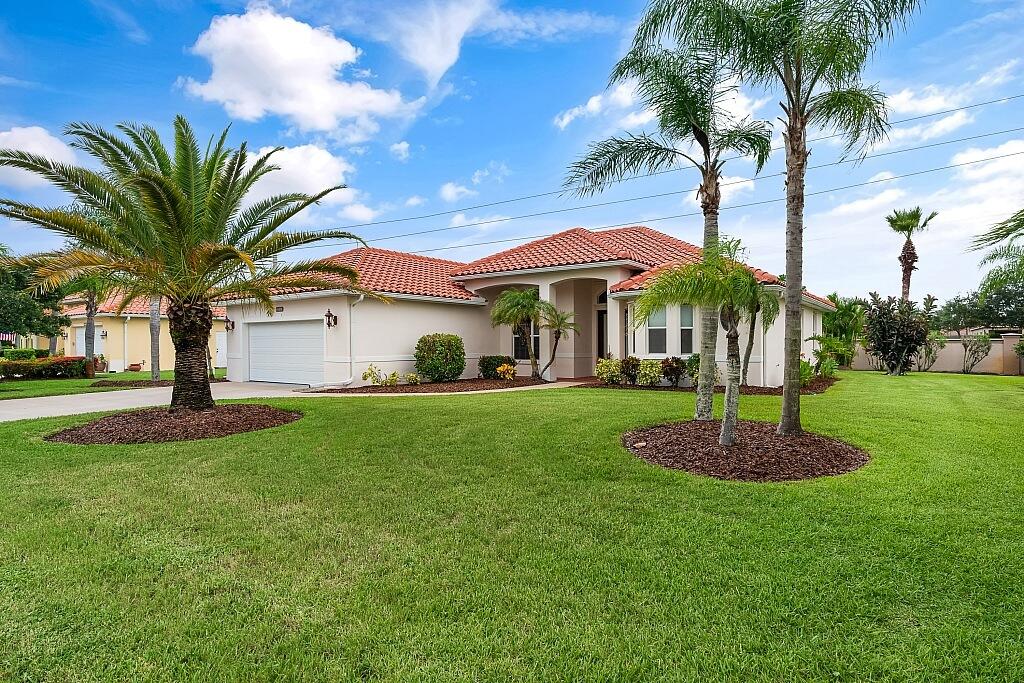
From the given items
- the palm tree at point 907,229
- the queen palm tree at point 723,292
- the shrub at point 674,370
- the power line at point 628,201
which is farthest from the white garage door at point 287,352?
the palm tree at point 907,229

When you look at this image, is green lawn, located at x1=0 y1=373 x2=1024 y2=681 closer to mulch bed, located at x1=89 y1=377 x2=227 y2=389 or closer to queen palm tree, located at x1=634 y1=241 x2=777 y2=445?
queen palm tree, located at x1=634 y1=241 x2=777 y2=445

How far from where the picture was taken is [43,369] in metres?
21.5

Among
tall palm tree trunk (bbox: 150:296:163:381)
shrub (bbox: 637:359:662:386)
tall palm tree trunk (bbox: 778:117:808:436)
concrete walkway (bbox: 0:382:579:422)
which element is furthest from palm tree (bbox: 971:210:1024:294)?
tall palm tree trunk (bbox: 150:296:163:381)

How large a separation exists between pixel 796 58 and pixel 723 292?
3589 mm

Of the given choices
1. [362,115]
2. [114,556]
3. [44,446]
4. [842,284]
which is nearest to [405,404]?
[44,446]

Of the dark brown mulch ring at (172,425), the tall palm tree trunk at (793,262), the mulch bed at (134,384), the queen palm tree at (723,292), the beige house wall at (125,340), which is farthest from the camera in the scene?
the beige house wall at (125,340)

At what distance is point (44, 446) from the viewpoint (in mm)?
8227

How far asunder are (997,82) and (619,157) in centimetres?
1360

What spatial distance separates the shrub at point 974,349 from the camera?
2457cm

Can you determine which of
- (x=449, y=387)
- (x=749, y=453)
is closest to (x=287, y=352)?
(x=449, y=387)

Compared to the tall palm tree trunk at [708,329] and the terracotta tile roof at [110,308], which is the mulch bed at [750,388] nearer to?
the tall palm tree trunk at [708,329]

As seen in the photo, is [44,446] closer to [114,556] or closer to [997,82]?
[114,556]

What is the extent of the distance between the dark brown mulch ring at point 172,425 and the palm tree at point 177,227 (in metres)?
0.58

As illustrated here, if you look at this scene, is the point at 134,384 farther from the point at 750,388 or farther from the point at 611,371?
the point at 750,388
